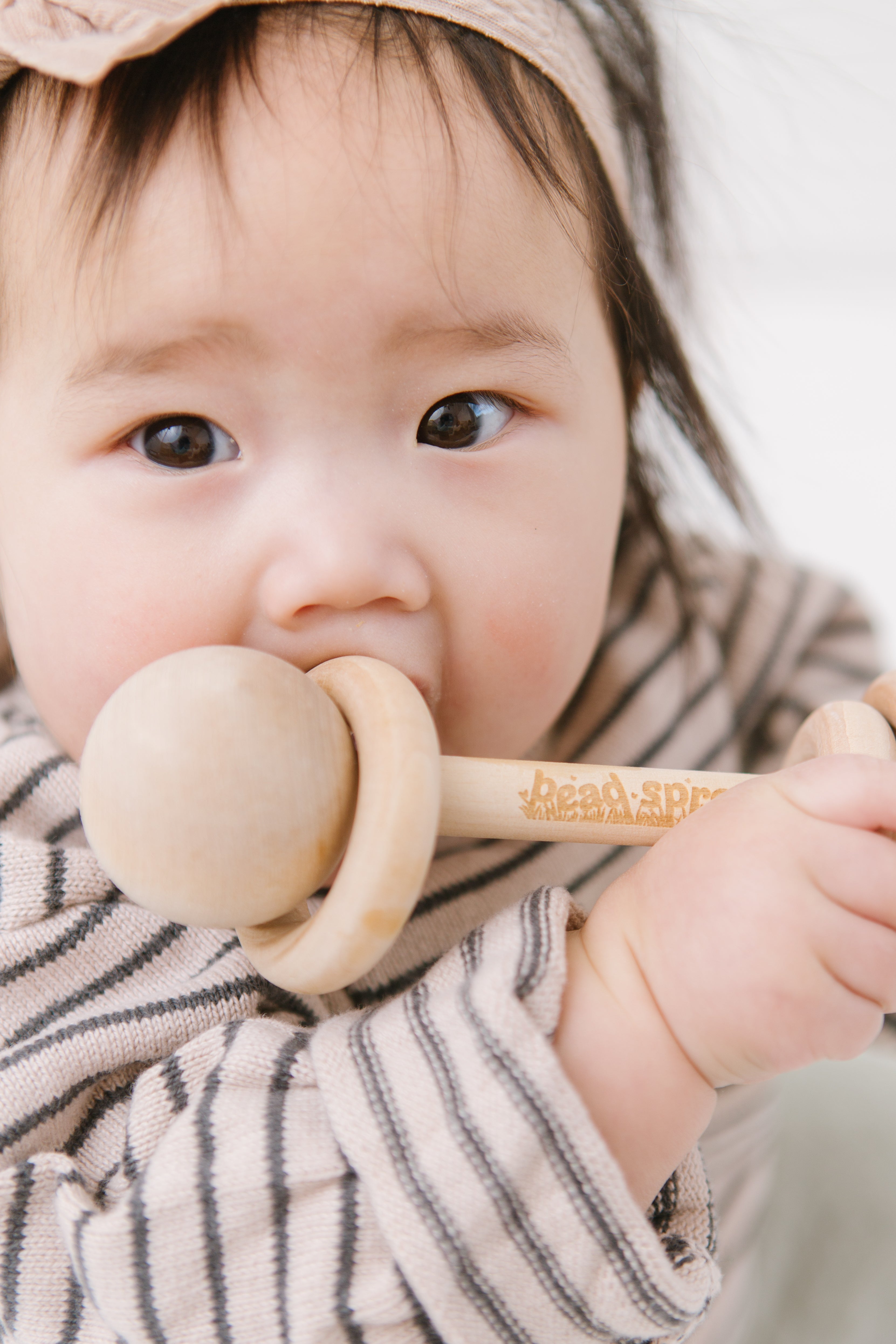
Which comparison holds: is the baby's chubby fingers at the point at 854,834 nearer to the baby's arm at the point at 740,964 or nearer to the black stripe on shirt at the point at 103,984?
the baby's arm at the point at 740,964

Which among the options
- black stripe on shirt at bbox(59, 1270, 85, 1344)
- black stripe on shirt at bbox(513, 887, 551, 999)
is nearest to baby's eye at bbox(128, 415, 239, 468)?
black stripe on shirt at bbox(513, 887, 551, 999)

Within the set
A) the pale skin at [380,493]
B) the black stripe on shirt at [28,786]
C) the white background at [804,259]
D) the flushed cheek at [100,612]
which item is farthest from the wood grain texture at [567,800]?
the white background at [804,259]

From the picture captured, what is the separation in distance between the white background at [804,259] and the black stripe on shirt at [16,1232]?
2.34 ft

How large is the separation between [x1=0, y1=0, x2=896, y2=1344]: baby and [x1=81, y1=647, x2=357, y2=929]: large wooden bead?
0.08m

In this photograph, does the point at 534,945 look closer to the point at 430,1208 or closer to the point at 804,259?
the point at 430,1208

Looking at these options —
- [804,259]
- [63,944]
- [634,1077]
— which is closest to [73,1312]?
[63,944]

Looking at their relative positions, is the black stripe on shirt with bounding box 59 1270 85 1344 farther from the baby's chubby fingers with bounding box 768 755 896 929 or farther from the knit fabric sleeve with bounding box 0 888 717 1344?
the baby's chubby fingers with bounding box 768 755 896 929

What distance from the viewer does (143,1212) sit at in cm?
41

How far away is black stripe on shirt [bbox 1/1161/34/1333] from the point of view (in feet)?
1.44

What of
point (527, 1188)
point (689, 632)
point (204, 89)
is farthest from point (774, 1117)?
point (204, 89)

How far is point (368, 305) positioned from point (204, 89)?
11 centimetres

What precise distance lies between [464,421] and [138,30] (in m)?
0.20

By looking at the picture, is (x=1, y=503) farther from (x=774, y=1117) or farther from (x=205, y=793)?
(x=774, y=1117)

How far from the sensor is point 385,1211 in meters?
0.40
